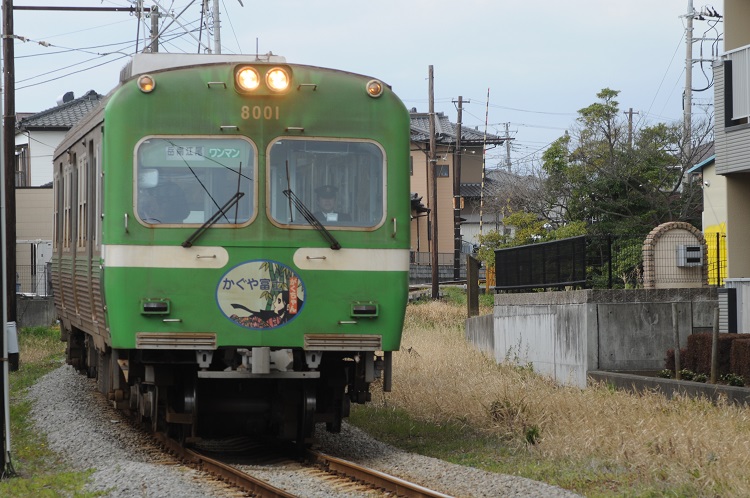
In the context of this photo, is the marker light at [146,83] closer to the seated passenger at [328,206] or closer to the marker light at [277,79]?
the marker light at [277,79]

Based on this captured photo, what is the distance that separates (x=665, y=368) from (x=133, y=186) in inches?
322

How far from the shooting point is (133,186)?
9.52 meters

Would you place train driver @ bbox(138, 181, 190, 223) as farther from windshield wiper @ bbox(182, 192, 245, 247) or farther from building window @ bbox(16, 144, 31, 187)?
building window @ bbox(16, 144, 31, 187)

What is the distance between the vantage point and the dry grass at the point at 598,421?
27.4 ft

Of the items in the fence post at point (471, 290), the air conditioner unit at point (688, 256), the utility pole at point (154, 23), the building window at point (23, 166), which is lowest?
the fence post at point (471, 290)

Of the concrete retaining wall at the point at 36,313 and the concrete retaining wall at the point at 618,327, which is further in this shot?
the concrete retaining wall at the point at 36,313

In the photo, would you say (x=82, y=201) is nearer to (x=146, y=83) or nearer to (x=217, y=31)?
(x=146, y=83)

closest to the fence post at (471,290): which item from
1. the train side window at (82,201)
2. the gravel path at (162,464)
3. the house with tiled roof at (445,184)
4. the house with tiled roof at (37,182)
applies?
the gravel path at (162,464)

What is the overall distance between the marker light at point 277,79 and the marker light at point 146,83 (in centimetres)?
99

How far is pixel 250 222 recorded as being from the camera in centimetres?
960

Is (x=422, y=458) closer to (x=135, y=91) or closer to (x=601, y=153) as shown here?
(x=135, y=91)

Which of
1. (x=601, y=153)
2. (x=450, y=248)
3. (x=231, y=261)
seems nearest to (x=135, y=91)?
(x=231, y=261)

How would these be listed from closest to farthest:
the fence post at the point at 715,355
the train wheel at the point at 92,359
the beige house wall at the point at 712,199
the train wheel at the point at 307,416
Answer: the train wheel at the point at 307,416 → the fence post at the point at 715,355 → the train wheel at the point at 92,359 → the beige house wall at the point at 712,199

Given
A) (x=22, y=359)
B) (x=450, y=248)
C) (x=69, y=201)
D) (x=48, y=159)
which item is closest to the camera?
(x=69, y=201)
